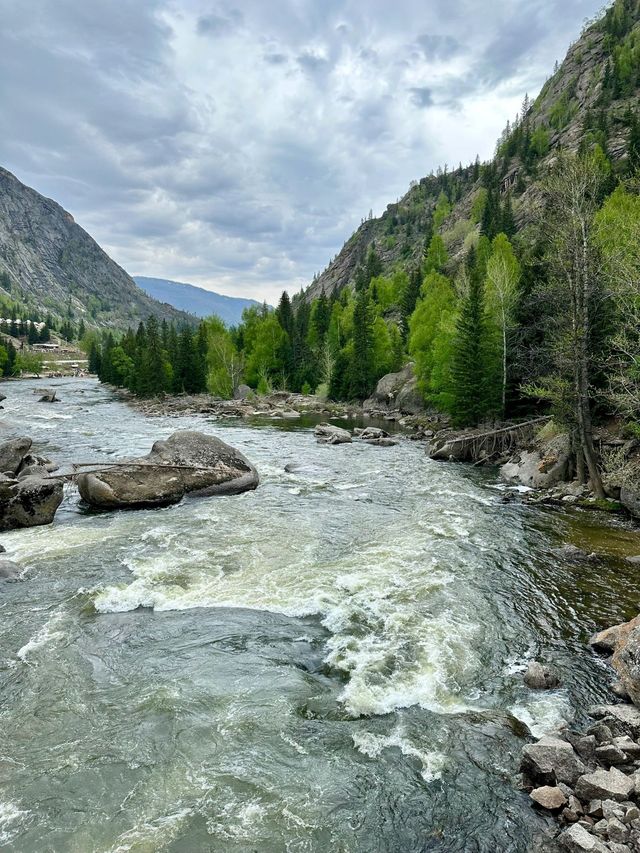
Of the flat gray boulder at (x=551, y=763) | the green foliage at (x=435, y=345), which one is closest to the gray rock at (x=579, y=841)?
the flat gray boulder at (x=551, y=763)

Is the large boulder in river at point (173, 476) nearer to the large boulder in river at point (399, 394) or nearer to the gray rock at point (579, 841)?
the gray rock at point (579, 841)

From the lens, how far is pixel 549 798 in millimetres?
6262

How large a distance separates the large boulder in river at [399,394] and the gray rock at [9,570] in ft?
151

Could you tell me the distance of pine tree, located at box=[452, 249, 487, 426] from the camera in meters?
36.3

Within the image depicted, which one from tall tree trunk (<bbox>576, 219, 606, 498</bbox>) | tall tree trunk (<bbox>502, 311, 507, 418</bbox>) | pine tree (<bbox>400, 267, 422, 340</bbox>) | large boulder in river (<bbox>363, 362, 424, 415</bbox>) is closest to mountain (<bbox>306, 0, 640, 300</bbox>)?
pine tree (<bbox>400, 267, 422, 340</bbox>)

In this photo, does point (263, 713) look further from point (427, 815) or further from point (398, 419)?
point (398, 419)

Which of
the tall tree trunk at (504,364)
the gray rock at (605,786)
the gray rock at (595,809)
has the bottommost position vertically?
A: the gray rock at (595,809)

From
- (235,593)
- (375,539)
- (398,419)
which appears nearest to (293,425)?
(398,419)

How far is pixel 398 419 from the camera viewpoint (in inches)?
2132

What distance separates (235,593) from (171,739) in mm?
5048

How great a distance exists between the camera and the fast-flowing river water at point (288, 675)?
6.32 meters

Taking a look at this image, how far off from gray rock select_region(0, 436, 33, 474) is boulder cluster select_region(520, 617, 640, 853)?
2376cm

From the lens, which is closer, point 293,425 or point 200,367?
point 293,425

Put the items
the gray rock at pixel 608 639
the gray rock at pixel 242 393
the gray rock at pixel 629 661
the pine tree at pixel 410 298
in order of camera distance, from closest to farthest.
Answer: the gray rock at pixel 629 661, the gray rock at pixel 608 639, the gray rock at pixel 242 393, the pine tree at pixel 410 298
